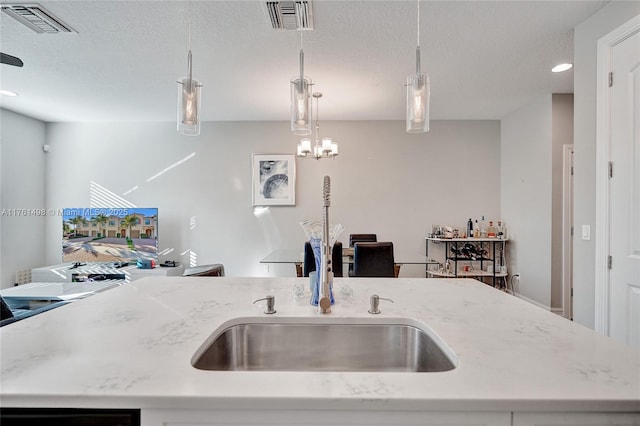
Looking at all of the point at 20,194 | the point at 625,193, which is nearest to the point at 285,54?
the point at 625,193

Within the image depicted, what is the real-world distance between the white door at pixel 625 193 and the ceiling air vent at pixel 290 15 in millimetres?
1999

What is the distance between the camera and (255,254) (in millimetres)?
4691

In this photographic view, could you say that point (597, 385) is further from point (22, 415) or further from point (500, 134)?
point (500, 134)

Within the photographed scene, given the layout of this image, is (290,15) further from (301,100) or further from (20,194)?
(20,194)

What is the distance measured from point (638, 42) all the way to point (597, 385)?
2.20 meters

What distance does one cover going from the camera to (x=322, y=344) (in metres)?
1.07

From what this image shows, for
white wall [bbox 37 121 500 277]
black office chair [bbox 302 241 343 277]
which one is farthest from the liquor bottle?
black office chair [bbox 302 241 343 277]

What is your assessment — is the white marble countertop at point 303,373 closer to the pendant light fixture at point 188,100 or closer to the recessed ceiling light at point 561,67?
the pendant light fixture at point 188,100

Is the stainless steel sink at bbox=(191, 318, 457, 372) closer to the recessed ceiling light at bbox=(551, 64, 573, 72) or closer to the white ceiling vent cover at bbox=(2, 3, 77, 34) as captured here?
the white ceiling vent cover at bbox=(2, 3, 77, 34)

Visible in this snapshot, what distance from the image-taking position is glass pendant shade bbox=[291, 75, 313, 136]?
1395 mm

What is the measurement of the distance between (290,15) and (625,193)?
243cm

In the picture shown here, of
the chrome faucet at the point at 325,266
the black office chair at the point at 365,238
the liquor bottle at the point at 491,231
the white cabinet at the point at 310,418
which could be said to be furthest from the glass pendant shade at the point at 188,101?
the liquor bottle at the point at 491,231

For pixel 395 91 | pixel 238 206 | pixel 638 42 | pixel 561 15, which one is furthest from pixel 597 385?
pixel 238 206

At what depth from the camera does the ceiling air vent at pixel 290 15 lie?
199 centimetres
